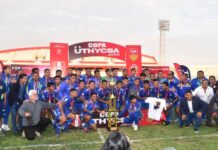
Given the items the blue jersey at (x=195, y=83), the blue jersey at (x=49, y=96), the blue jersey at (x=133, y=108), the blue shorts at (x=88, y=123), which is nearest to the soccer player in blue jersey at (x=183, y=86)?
the blue jersey at (x=195, y=83)

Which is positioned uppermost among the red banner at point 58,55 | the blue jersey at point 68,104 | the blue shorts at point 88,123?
the red banner at point 58,55

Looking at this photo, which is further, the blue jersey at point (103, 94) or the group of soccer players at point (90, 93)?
the blue jersey at point (103, 94)

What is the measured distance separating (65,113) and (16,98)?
138 centimetres

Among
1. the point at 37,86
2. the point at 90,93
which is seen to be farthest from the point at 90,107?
the point at 37,86

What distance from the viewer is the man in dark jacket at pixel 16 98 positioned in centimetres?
895

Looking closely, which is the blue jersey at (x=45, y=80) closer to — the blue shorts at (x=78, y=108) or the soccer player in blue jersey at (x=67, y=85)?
the soccer player in blue jersey at (x=67, y=85)

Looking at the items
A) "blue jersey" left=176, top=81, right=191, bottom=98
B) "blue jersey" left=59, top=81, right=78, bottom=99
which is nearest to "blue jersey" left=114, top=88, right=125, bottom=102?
"blue jersey" left=59, top=81, right=78, bottom=99

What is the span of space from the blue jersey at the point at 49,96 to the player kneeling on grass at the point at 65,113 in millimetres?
701

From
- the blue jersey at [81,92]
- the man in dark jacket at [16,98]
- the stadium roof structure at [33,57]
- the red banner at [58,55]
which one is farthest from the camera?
the stadium roof structure at [33,57]

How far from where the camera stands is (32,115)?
852cm

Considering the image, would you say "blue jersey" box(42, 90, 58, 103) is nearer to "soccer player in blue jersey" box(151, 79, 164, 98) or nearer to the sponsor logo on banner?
"soccer player in blue jersey" box(151, 79, 164, 98)

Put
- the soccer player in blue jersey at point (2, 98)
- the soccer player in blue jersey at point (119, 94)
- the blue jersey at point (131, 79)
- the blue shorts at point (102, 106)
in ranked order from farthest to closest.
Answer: the blue jersey at point (131, 79)
the soccer player in blue jersey at point (119, 94)
the blue shorts at point (102, 106)
the soccer player in blue jersey at point (2, 98)

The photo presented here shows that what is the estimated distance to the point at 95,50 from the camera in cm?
1841

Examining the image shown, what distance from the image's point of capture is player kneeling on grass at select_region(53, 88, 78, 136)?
8.97m
